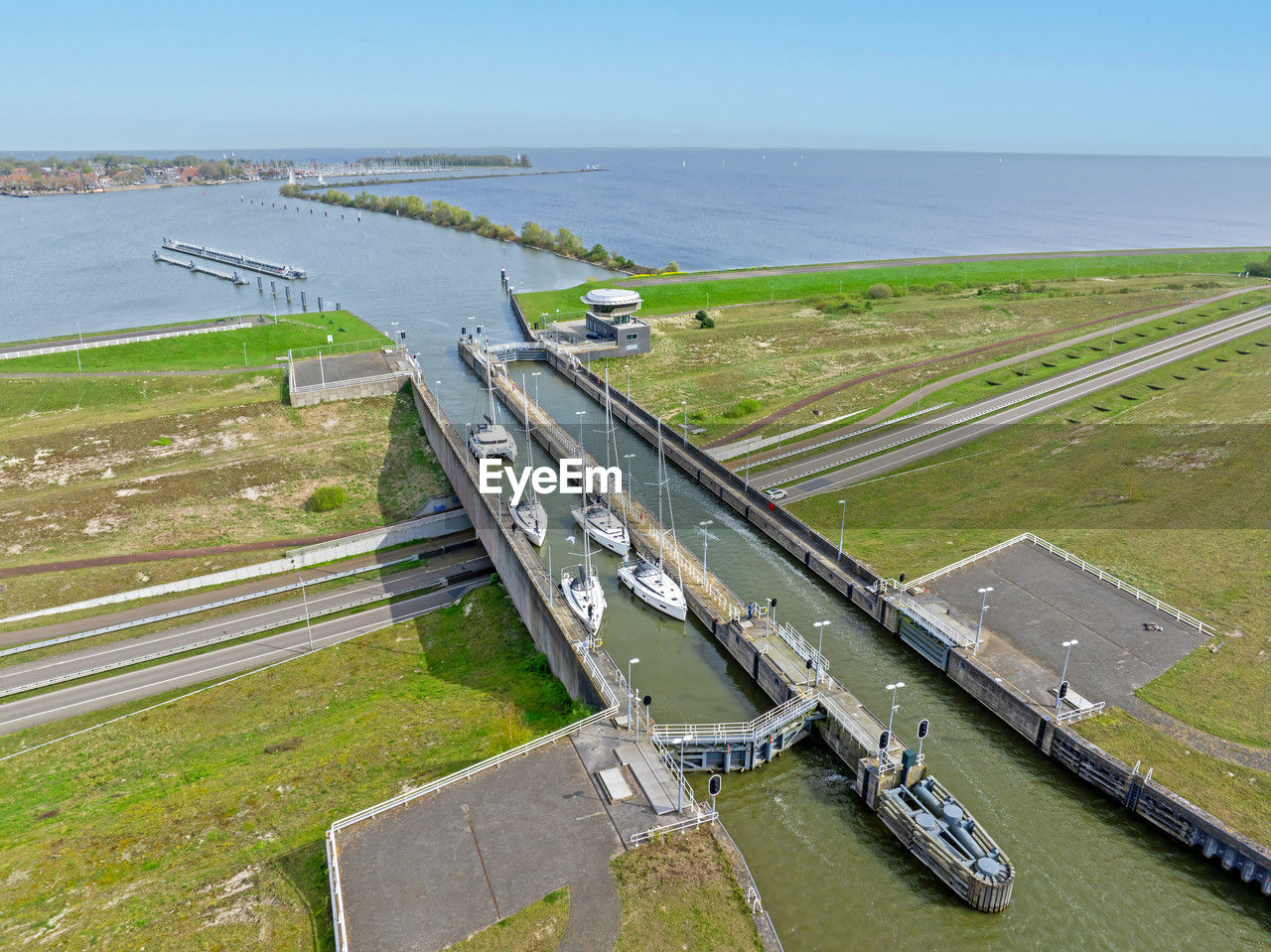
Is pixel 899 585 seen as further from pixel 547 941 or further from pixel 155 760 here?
pixel 155 760

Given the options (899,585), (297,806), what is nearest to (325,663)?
(297,806)

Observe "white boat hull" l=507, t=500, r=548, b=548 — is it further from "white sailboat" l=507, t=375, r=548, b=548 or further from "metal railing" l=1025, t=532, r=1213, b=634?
"metal railing" l=1025, t=532, r=1213, b=634

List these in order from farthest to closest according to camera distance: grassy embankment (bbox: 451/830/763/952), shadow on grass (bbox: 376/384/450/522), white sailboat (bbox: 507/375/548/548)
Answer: shadow on grass (bbox: 376/384/450/522)
white sailboat (bbox: 507/375/548/548)
grassy embankment (bbox: 451/830/763/952)

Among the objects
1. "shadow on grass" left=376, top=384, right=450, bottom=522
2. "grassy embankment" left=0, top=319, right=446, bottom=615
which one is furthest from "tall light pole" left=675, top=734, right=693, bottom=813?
"grassy embankment" left=0, top=319, right=446, bottom=615

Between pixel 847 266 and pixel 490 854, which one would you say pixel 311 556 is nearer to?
pixel 490 854

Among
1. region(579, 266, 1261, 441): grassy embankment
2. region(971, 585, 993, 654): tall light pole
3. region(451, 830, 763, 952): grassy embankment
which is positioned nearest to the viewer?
region(451, 830, 763, 952): grassy embankment

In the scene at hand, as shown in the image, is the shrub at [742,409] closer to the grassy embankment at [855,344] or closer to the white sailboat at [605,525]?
the grassy embankment at [855,344]

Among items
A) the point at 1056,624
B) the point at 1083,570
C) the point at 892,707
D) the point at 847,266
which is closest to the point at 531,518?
the point at 892,707
